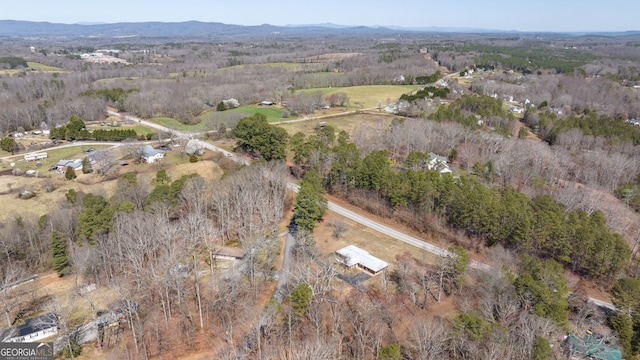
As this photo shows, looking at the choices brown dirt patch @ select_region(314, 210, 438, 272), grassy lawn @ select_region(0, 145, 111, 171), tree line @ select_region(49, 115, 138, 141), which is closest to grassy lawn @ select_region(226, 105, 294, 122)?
tree line @ select_region(49, 115, 138, 141)

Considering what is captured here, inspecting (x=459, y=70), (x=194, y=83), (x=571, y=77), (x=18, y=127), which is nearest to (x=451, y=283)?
(x=18, y=127)

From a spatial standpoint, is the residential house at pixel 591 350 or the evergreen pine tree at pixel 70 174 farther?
the evergreen pine tree at pixel 70 174

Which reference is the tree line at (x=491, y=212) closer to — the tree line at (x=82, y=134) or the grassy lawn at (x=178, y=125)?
the grassy lawn at (x=178, y=125)

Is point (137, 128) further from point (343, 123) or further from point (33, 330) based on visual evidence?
point (33, 330)

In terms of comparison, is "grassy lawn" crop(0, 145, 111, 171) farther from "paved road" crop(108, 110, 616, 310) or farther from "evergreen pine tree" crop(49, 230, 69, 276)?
"paved road" crop(108, 110, 616, 310)

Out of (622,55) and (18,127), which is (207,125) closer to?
(18,127)

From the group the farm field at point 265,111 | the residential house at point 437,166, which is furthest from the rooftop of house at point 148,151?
the residential house at point 437,166
